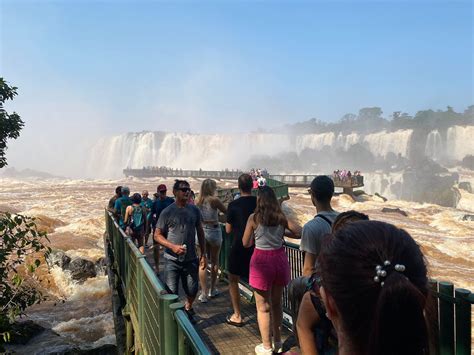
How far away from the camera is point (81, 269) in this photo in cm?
1345

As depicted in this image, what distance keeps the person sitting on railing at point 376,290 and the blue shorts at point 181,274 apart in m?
3.57

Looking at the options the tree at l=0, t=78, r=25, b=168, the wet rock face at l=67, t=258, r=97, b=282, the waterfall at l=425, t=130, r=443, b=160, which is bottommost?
the wet rock face at l=67, t=258, r=97, b=282

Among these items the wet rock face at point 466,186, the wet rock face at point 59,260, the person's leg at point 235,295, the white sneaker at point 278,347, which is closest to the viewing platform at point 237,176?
the wet rock face at point 466,186

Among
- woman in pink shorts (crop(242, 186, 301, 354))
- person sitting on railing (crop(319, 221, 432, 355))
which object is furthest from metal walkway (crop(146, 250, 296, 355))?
person sitting on railing (crop(319, 221, 432, 355))

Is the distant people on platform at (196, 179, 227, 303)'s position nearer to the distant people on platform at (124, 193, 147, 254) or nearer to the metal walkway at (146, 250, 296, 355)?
the metal walkway at (146, 250, 296, 355)

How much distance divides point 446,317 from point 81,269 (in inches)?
500

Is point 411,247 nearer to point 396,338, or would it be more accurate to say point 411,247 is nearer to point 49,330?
point 396,338

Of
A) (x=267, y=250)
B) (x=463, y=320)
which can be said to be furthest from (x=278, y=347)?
(x=463, y=320)

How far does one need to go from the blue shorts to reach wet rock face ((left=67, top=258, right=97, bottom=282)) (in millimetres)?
9854

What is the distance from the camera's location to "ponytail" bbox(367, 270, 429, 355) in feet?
3.74

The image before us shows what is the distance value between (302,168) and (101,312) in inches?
2645

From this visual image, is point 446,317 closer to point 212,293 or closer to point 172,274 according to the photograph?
point 172,274

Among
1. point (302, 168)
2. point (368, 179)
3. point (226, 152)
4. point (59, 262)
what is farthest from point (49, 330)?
point (226, 152)

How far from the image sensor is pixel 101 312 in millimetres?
11453
